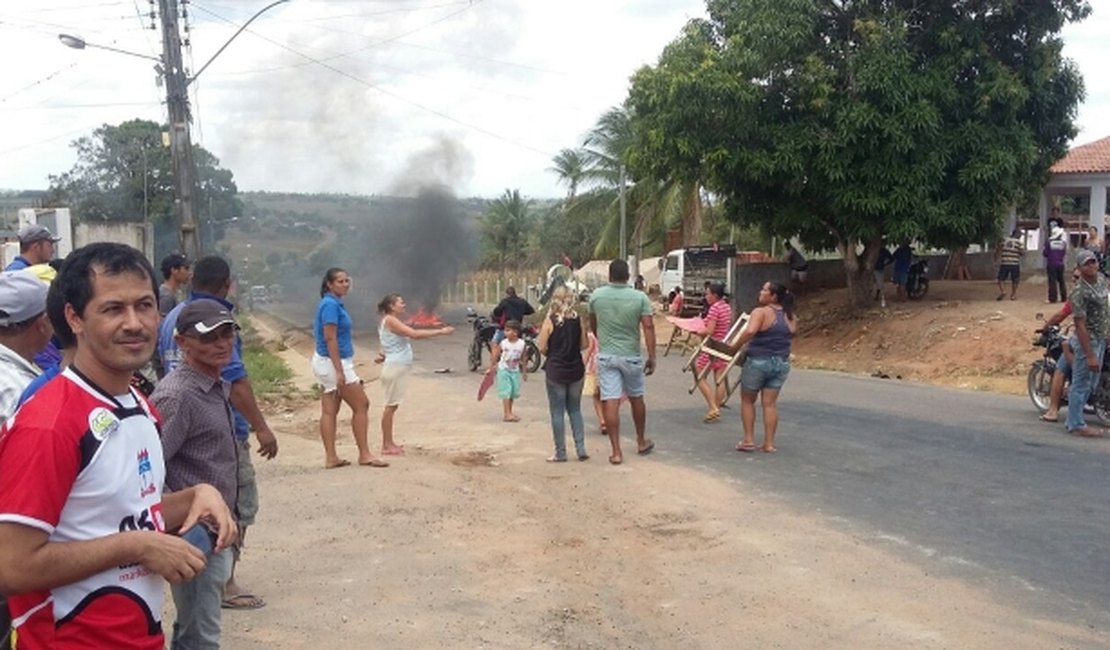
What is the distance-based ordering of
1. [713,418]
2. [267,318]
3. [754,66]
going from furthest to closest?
1. [267,318]
2. [754,66]
3. [713,418]

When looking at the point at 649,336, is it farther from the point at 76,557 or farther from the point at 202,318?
the point at 76,557

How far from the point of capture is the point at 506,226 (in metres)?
54.6

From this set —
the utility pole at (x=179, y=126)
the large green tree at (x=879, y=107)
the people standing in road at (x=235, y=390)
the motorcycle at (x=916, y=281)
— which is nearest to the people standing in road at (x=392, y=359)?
the people standing in road at (x=235, y=390)

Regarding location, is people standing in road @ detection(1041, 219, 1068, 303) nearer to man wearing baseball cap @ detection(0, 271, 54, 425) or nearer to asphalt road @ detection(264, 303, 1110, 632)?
asphalt road @ detection(264, 303, 1110, 632)

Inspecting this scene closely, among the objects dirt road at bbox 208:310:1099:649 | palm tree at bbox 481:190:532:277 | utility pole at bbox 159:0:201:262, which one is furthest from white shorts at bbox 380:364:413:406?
palm tree at bbox 481:190:532:277

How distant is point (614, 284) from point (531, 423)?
10.7ft

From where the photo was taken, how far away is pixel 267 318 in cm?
4378

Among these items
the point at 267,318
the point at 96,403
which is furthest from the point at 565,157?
the point at 96,403

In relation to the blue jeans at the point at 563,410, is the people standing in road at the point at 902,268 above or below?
above

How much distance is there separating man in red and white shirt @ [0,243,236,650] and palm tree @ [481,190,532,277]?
51.2 metres

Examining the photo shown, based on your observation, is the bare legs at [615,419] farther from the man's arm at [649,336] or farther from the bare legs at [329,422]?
the bare legs at [329,422]

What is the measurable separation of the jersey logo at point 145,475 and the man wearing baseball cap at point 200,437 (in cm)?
121

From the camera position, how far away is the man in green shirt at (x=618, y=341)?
881 centimetres

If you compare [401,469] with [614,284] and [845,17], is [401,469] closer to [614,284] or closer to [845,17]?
[614,284]
